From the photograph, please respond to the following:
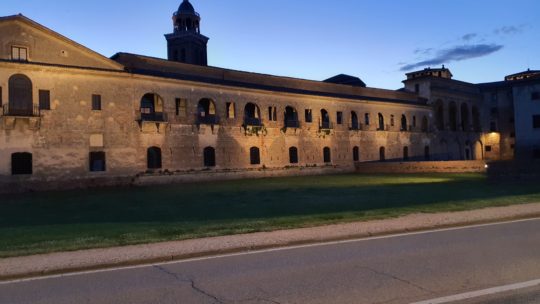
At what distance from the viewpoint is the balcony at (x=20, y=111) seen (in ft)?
91.8

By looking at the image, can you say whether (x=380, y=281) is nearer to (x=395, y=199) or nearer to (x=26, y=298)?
(x=26, y=298)

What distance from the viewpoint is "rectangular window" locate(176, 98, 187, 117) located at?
3616 cm

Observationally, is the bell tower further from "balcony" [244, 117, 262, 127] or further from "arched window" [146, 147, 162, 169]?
"arched window" [146, 147, 162, 169]

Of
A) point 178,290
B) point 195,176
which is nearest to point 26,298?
point 178,290

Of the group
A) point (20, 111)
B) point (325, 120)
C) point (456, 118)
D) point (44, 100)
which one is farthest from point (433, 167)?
point (20, 111)

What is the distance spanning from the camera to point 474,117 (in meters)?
68.7

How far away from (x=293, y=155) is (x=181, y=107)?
12766 millimetres

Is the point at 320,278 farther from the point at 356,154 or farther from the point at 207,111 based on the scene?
the point at 356,154

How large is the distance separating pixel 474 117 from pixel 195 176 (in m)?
49.9

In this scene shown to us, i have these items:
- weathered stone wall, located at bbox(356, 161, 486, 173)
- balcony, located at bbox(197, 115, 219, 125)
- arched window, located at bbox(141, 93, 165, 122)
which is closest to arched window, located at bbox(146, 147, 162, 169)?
arched window, located at bbox(141, 93, 165, 122)

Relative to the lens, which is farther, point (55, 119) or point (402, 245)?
point (55, 119)

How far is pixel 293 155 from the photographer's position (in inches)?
1732

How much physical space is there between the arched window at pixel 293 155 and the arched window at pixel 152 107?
546 inches

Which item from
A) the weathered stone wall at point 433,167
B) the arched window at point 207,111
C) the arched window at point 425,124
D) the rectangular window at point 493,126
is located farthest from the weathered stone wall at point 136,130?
the rectangular window at point 493,126
